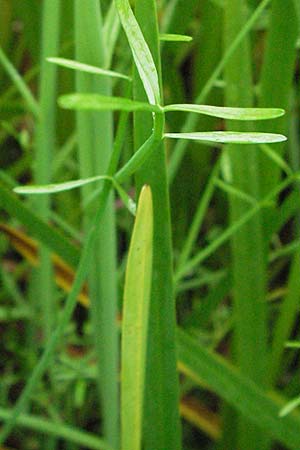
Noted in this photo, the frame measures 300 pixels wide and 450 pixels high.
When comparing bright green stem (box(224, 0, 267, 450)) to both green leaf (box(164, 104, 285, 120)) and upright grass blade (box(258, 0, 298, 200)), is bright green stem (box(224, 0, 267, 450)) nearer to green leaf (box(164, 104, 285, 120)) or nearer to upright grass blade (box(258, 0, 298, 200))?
upright grass blade (box(258, 0, 298, 200))

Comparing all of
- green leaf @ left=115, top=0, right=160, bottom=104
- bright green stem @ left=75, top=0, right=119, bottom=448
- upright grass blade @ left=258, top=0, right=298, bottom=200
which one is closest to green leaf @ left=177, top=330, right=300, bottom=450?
bright green stem @ left=75, top=0, right=119, bottom=448

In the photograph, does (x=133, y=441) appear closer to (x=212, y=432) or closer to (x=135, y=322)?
(x=135, y=322)

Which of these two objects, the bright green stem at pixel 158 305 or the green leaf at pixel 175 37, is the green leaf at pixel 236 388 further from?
the green leaf at pixel 175 37

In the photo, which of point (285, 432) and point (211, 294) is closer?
point (285, 432)

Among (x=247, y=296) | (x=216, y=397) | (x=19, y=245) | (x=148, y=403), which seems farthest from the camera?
(x=216, y=397)

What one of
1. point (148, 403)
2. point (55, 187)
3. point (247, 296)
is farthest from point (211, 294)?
point (55, 187)

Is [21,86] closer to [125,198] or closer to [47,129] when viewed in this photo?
[47,129]
